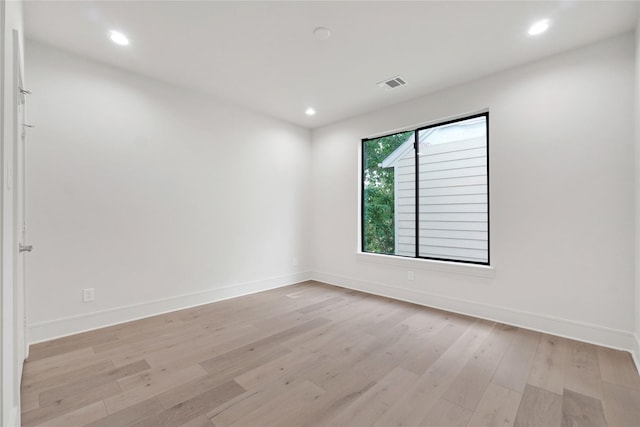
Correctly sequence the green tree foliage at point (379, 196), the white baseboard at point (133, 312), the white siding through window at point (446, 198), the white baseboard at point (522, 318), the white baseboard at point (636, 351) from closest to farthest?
1. the white baseboard at point (636, 351)
2. the white baseboard at point (522, 318)
3. the white baseboard at point (133, 312)
4. the white siding through window at point (446, 198)
5. the green tree foliage at point (379, 196)

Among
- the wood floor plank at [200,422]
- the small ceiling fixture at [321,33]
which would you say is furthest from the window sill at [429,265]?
the wood floor plank at [200,422]

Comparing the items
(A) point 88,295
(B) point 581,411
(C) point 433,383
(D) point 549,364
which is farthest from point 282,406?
(A) point 88,295

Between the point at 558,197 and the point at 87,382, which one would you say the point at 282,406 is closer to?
the point at 87,382

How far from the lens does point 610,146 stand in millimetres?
2523

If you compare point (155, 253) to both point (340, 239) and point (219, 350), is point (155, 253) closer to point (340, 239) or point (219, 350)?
point (219, 350)

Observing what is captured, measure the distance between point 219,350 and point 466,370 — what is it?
1955mm

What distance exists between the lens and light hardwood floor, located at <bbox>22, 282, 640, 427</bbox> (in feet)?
5.44

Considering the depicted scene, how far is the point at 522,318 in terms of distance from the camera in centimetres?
295

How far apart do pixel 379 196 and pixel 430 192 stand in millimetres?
790

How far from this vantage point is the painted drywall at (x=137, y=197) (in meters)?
2.65

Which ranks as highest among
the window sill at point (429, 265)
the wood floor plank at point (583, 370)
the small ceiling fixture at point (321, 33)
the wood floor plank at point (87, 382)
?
the small ceiling fixture at point (321, 33)

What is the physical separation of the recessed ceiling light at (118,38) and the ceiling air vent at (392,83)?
255 centimetres

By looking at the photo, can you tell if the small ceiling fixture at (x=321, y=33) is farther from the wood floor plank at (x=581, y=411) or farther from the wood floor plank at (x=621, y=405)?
the wood floor plank at (x=621, y=405)

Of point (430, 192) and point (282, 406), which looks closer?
point (282, 406)
